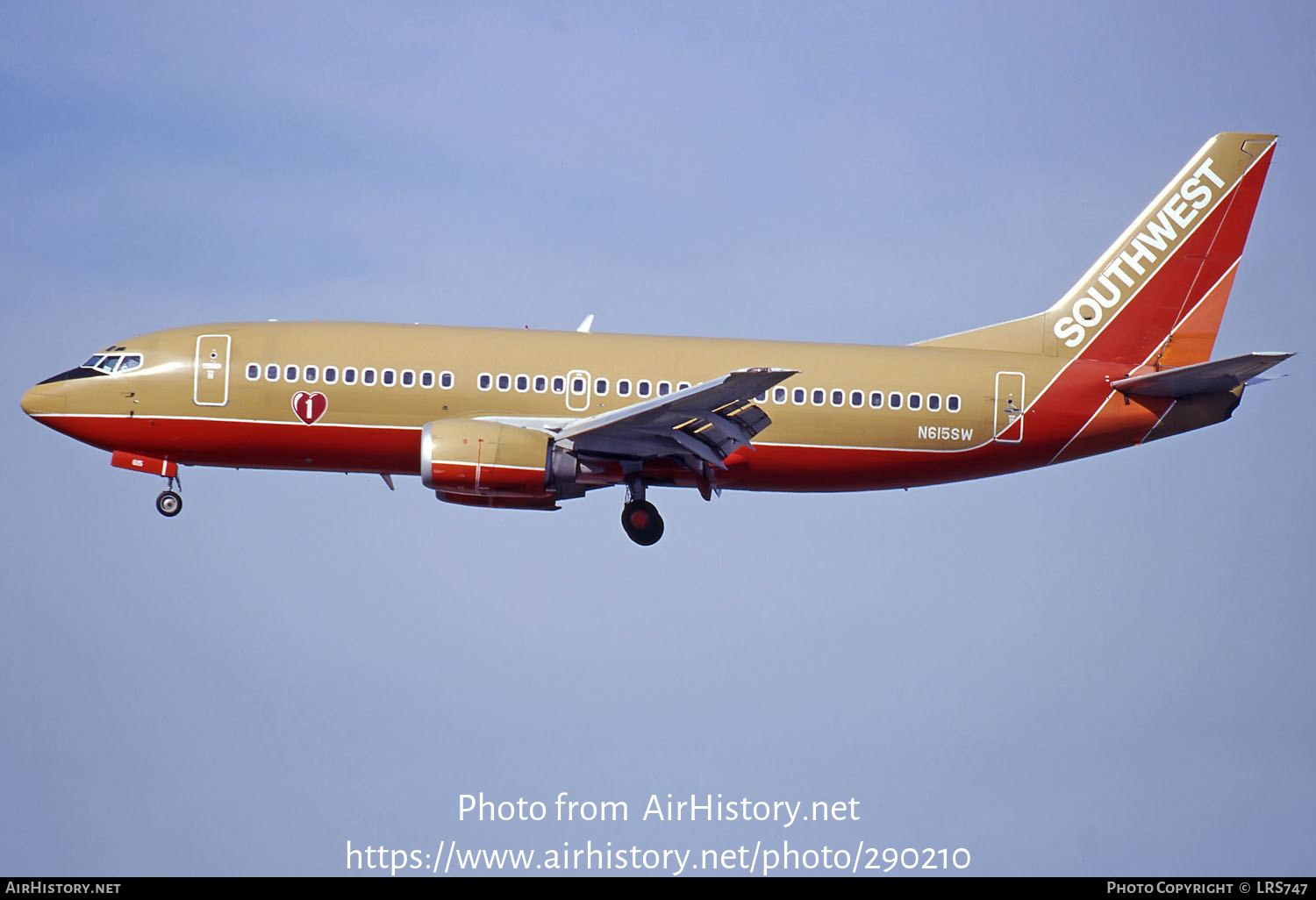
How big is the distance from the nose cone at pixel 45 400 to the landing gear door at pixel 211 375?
3470 mm

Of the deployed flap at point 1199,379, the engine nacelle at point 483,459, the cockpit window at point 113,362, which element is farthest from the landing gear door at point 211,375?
the deployed flap at point 1199,379

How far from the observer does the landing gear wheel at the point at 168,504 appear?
40.9 m

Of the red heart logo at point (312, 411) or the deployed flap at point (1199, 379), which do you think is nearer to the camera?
the deployed flap at point (1199, 379)

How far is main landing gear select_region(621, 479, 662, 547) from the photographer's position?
4028 cm

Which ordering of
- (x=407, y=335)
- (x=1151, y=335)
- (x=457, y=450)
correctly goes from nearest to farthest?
(x=457, y=450)
(x=407, y=335)
(x=1151, y=335)

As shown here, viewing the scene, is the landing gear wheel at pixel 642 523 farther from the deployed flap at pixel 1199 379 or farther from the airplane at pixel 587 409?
the deployed flap at pixel 1199 379

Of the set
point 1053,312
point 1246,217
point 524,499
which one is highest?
point 1246,217

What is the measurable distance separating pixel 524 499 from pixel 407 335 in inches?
198

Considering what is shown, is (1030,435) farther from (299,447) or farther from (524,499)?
(299,447)

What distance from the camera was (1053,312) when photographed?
43.4 m

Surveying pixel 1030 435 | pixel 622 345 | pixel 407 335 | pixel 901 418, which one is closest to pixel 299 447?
pixel 407 335

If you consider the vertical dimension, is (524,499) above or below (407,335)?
below

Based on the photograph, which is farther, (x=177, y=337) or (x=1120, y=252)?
(x=1120, y=252)

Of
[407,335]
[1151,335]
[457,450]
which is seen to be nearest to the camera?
[457,450]
